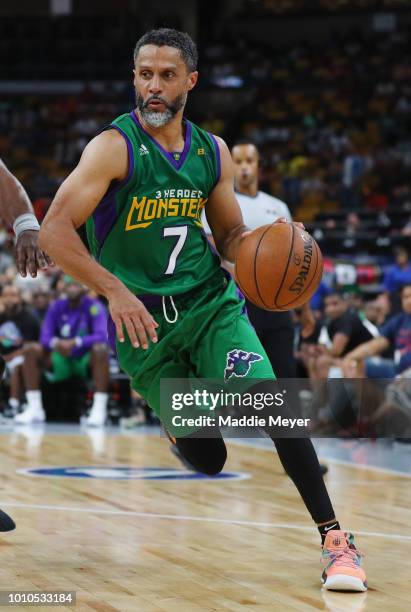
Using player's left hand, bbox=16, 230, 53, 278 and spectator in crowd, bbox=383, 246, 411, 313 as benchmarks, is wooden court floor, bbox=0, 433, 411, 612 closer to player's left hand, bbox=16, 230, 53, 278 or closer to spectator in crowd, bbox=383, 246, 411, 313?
player's left hand, bbox=16, 230, 53, 278

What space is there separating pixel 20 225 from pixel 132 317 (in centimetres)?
83

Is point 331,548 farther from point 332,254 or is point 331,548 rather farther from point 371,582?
point 332,254

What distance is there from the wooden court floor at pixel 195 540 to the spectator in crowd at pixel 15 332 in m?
3.70

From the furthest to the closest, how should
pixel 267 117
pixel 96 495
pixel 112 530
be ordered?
1. pixel 267 117
2. pixel 96 495
3. pixel 112 530

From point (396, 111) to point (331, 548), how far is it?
67.1 feet

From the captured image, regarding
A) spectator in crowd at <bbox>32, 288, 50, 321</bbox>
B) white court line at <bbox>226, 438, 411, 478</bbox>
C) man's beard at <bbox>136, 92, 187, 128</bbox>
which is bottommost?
white court line at <bbox>226, 438, 411, 478</bbox>

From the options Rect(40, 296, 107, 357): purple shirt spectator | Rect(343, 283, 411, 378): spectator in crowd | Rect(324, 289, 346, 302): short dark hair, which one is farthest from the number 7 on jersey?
Rect(40, 296, 107, 357): purple shirt spectator

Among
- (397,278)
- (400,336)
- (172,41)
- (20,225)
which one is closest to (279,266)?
(172,41)

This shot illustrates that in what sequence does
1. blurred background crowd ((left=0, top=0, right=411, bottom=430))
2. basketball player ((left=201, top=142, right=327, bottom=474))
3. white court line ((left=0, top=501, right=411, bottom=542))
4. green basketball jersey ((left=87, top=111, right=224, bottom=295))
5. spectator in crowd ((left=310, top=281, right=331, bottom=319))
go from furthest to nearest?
blurred background crowd ((left=0, top=0, right=411, bottom=430))
spectator in crowd ((left=310, top=281, right=331, bottom=319))
basketball player ((left=201, top=142, right=327, bottom=474))
white court line ((left=0, top=501, right=411, bottom=542))
green basketball jersey ((left=87, top=111, right=224, bottom=295))

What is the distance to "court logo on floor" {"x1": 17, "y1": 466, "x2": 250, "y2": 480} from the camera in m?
6.73

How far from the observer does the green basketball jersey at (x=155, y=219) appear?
3883mm

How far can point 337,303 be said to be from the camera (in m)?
10.2

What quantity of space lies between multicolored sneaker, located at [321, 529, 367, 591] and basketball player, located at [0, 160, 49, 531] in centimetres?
132

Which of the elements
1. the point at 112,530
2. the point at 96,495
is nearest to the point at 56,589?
the point at 112,530
